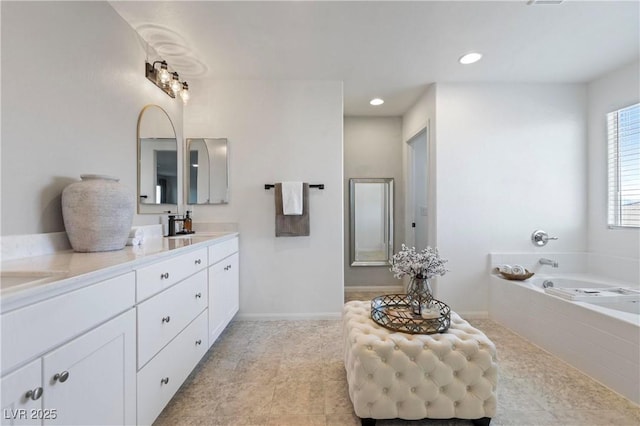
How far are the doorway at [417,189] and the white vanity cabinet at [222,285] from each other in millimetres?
2339

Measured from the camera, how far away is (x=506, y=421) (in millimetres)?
1390

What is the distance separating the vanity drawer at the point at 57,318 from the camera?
0.66m

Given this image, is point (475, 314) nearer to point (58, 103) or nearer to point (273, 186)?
point (273, 186)

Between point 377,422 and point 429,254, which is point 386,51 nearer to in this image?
point 429,254

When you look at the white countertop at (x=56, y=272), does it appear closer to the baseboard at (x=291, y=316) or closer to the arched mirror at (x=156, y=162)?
the arched mirror at (x=156, y=162)

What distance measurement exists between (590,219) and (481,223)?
111 centimetres

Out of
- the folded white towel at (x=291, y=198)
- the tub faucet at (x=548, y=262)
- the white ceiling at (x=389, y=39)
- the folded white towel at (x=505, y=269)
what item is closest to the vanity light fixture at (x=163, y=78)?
the white ceiling at (x=389, y=39)

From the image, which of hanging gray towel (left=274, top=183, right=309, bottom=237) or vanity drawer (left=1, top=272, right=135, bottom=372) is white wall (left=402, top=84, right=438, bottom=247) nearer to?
hanging gray towel (left=274, top=183, right=309, bottom=237)

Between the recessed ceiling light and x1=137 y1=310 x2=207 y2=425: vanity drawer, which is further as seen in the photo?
the recessed ceiling light

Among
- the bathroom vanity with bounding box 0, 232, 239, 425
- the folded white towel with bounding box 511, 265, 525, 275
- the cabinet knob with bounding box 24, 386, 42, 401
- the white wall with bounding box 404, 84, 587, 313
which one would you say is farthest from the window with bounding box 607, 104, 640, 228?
the cabinet knob with bounding box 24, 386, 42, 401

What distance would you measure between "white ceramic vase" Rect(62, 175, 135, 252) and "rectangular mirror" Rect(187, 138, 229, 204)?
1262 mm

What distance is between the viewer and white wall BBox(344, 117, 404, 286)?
3758 mm

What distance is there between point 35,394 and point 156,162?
72.5 inches

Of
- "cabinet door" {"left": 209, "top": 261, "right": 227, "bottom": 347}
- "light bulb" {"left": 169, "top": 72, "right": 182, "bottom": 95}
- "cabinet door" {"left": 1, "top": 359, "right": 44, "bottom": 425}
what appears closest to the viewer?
"cabinet door" {"left": 1, "top": 359, "right": 44, "bottom": 425}
